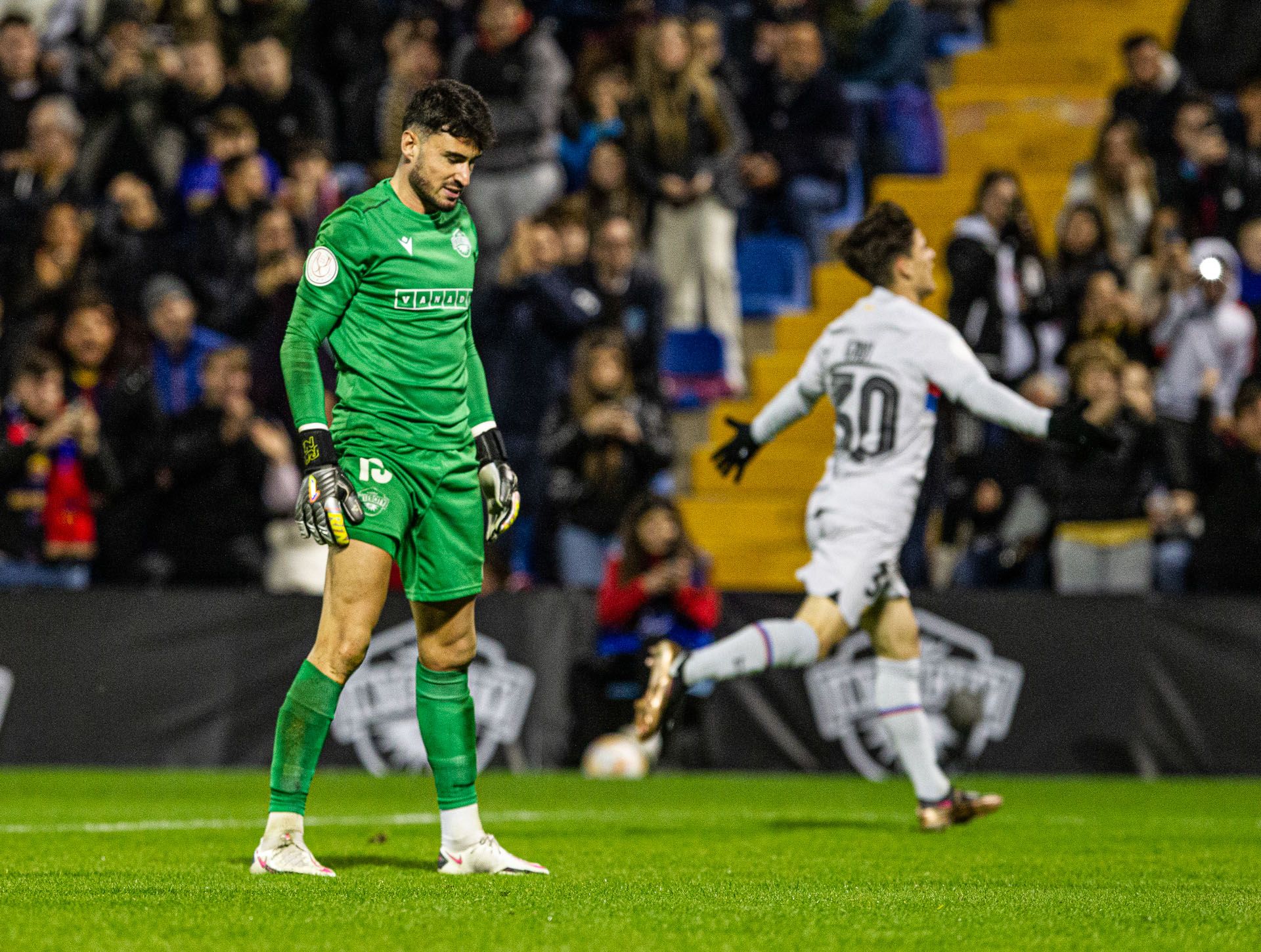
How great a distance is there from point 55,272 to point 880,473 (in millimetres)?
8478

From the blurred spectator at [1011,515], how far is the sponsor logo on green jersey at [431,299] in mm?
7202

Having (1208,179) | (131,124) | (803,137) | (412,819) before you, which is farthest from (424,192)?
(131,124)

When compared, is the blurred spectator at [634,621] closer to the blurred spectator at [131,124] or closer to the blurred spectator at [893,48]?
the blurred spectator at [131,124]

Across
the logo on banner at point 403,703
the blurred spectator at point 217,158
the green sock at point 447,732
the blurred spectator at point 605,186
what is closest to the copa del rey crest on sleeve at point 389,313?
the green sock at point 447,732

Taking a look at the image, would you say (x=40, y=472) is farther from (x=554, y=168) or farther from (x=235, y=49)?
(x=235, y=49)

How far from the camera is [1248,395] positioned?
12328mm

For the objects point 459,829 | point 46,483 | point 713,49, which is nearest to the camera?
point 459,829

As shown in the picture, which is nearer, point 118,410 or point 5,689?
point 5,689

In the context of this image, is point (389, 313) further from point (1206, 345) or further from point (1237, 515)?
point (1206, 345)

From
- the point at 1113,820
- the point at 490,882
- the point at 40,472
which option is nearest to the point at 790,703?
the point at 1113,820

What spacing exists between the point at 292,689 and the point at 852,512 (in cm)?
281

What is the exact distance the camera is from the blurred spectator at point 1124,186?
1430 cm

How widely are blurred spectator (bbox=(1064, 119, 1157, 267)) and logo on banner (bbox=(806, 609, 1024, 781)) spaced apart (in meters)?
3.80

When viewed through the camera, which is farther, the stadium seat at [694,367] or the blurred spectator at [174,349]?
the stadium seat at [694,367]
